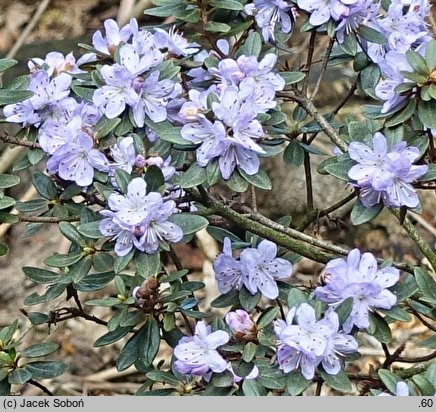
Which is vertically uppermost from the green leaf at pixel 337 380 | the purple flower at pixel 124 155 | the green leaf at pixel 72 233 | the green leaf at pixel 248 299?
the purple flower at pixel 124 155

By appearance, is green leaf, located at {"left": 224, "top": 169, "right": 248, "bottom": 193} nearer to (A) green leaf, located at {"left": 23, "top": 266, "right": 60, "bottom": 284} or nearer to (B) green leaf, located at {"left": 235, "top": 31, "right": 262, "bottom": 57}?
(B) green leaf, located at {"left": 235, "top": 31, "right": 262, "bottom": 57}

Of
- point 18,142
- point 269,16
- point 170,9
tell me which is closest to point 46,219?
point 18,142

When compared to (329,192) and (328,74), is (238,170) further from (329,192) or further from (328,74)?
(328,74)

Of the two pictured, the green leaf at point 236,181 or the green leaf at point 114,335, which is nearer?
the green leaf at point 236,181

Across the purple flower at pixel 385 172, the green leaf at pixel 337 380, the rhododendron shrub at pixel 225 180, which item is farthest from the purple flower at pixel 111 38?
Result: the green leaf at pixel 337 380

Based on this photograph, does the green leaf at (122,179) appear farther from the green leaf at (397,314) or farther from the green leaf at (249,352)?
the green leaf at (397,314)

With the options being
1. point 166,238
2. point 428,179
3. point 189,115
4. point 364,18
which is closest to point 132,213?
point 166,238
